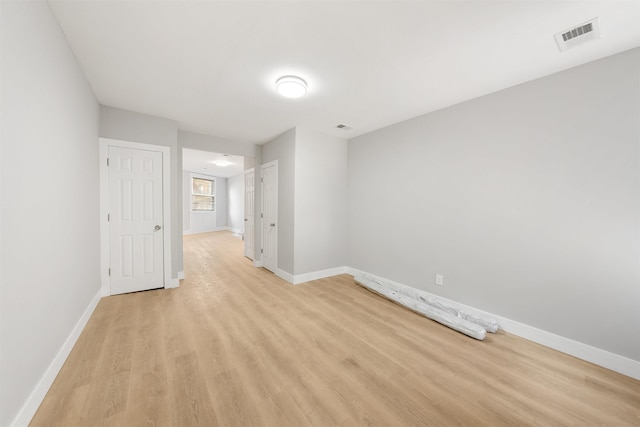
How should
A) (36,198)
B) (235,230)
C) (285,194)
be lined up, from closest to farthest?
1. (36,198)
2. (285,194)
3. (235,230)

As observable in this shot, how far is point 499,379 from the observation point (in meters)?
1.75

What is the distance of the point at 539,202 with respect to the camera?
2242 mm

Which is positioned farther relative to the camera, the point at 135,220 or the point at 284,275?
the point at 284,275

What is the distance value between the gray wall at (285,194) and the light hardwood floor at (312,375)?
4.26ft

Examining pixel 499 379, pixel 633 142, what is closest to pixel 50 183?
pixel 499 379

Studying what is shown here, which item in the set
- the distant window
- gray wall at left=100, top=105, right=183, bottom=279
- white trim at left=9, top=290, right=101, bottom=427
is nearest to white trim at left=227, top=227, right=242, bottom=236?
the distant window

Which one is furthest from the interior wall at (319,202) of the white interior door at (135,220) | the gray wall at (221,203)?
the gray wall at (221,203)

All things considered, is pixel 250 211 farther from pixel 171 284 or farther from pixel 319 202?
pixel 171 284

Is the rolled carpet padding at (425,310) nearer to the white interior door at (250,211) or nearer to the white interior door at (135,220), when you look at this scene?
the white interior door at (250,211)

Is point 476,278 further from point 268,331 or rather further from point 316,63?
point 316,63

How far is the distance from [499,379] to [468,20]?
268cm

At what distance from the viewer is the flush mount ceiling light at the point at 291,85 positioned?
228 cm

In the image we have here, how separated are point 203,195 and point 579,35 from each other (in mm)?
10547

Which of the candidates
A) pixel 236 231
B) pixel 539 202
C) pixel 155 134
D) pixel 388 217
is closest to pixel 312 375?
pixel 388 217
